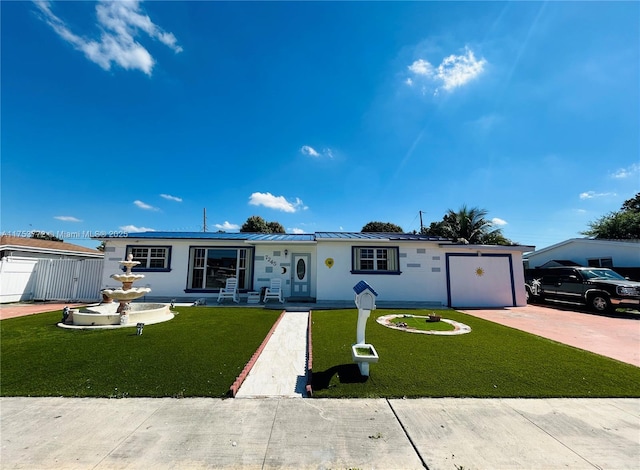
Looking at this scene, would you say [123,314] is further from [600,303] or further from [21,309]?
[600,303]

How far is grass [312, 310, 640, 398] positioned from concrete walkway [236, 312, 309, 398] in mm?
308

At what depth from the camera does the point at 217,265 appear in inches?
520

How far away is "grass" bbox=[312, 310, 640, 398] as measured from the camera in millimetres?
4062

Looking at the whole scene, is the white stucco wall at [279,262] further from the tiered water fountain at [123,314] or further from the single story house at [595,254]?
the single story house at [595,254]

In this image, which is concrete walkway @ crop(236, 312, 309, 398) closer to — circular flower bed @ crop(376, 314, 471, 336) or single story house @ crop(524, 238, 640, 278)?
circular flower bed @ crop(376, 314, 471, 336)

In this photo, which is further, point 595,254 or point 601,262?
point 595,254

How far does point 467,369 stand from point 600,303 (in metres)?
11.4

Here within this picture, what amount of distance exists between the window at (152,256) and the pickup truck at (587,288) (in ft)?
63.7

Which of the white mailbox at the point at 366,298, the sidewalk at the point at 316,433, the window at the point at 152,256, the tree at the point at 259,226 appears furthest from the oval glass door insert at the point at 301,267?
the tree at the point at 259,226

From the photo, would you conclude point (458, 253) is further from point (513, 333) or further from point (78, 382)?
point (78, 382)

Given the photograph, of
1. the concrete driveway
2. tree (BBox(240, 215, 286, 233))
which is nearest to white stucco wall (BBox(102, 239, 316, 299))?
the concrete driveway

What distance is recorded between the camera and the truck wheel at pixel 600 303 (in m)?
11.1

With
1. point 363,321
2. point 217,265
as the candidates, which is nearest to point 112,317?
point 217,265

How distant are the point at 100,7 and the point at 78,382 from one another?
31.7 ft
